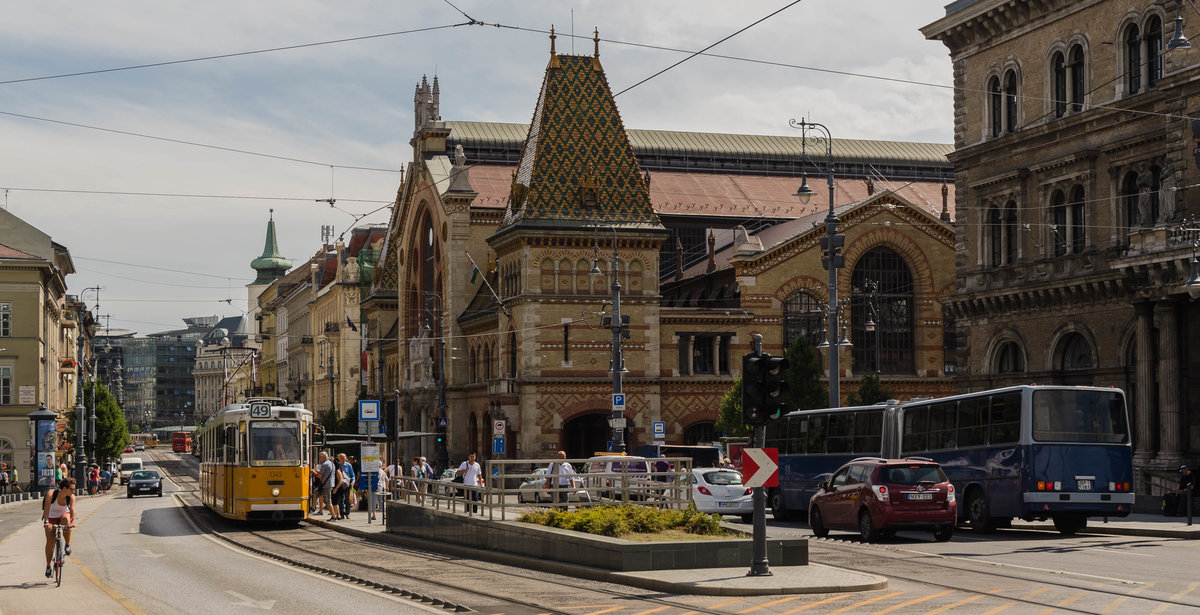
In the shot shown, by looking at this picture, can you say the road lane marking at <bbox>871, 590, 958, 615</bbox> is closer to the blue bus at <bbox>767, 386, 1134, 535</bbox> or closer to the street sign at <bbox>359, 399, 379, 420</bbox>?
the blue bus at <bbox>767, 386, 1134, 535</bbox>

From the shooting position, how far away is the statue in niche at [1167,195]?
129 ft

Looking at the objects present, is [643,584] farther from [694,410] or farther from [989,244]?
[694,410]

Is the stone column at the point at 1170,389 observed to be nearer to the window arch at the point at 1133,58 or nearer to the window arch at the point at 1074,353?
the window arch at the point at 1074,353

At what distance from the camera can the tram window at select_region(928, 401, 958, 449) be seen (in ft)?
107

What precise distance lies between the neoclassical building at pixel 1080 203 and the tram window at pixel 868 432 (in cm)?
900

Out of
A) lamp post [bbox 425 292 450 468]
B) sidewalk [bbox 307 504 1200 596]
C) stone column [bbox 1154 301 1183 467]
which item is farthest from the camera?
lamp post [bbox 425 292 450 468]

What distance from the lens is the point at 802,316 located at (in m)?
72.2

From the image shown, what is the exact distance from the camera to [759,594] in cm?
1836

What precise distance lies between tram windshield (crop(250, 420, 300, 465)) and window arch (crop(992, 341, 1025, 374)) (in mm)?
23542

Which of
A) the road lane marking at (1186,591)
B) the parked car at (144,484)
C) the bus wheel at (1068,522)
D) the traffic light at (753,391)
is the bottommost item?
the parked car at (144,484)

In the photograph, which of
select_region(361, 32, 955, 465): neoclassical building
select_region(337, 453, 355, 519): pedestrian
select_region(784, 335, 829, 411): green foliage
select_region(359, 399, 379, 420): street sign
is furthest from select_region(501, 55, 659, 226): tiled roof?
select_region(359, 399, 379, 420): street sign

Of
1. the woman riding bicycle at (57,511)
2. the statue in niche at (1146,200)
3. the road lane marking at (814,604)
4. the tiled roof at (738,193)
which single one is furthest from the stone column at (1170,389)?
the tiled roof at (738,193)

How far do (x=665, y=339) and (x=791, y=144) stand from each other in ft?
98.6

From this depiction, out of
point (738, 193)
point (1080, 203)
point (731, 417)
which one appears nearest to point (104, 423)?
point (738, 193)
